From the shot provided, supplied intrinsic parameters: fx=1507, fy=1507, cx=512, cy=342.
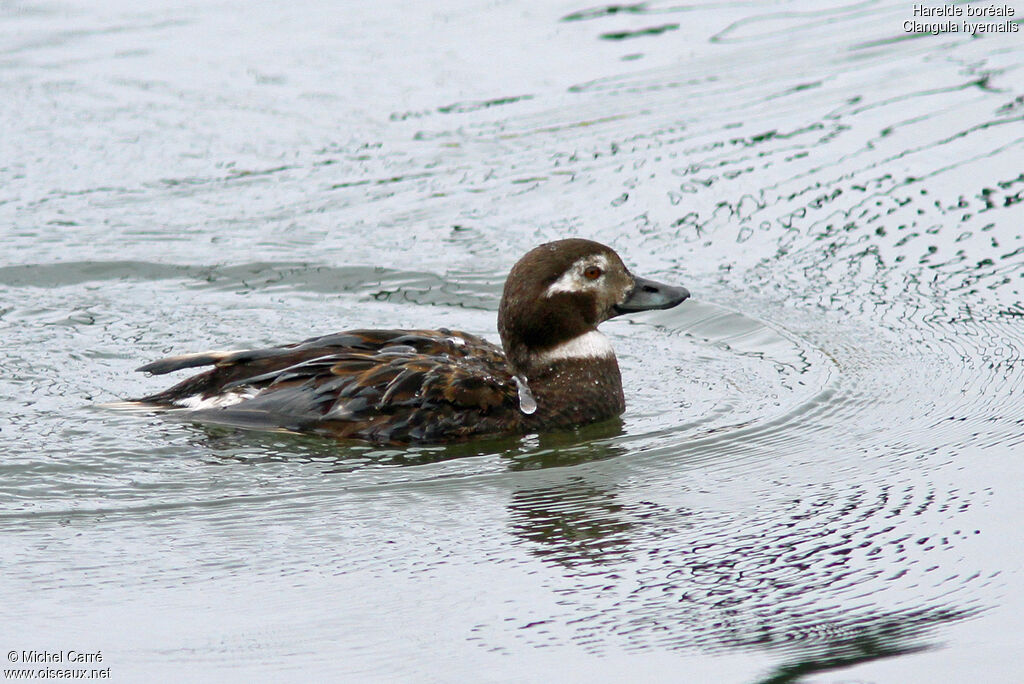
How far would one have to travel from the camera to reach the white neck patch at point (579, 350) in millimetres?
8266

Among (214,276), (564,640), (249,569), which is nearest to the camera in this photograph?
(564,640)

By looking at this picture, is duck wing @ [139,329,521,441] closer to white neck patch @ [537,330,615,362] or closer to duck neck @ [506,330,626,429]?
duck neck @ [506,330,626,429]

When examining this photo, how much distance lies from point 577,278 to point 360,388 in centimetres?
135

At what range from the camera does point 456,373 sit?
25.8 feet

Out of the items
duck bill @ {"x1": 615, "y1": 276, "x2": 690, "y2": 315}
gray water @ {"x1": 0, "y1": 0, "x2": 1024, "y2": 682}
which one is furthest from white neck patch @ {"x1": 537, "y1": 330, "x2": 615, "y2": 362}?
gray water @ {"x1": 0, "y1": 0, "x2": 1024, "y2": 682}

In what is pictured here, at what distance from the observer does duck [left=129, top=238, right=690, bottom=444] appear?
7773mm

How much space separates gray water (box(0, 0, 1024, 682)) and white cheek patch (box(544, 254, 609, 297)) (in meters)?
0.79

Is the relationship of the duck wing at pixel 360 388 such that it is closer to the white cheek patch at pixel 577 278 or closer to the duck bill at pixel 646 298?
the white cheek patch at pixel 577 278

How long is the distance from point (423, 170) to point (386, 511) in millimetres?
6292

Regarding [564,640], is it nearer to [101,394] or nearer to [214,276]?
[101,394]

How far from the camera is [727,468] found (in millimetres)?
7340

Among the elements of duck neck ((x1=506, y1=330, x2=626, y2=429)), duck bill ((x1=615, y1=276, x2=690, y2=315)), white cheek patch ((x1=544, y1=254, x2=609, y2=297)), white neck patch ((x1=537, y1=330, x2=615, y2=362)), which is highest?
white cheek patch ((x1=544, y1=254, x2=609, y2=297))

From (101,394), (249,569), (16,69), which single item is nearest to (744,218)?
(101,394)

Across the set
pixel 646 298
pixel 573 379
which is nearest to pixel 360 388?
pixel 573 379
